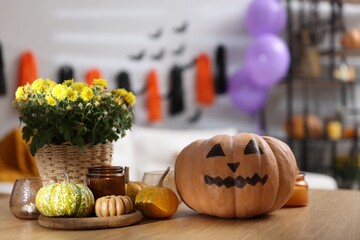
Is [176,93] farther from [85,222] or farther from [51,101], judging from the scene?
[85,222]

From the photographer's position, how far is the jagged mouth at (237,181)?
3.96 ft

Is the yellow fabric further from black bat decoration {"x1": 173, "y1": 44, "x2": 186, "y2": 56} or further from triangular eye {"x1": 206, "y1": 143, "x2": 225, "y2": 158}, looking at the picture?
triangular eye {"x1": 206, "y1": 143, "x2": 225, "y2": 158}

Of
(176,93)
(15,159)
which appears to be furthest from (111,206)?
(176,93)

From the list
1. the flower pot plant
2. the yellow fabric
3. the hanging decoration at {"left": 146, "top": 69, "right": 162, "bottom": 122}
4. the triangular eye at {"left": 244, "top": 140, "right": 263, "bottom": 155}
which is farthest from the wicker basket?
the hanging decoration at {"left": 146, "top": 69, "right": 162, "bottom": 122}

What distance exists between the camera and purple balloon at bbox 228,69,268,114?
4562 millimetres

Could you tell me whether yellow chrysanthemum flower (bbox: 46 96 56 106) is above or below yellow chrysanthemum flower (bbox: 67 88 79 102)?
below

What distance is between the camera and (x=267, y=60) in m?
4.20

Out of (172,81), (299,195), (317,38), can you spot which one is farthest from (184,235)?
(317,38)

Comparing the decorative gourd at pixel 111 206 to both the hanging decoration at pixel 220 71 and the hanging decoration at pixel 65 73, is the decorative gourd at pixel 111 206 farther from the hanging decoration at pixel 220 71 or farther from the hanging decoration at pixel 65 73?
the hanging decoration at pixel 220 71

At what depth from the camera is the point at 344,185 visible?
466cm

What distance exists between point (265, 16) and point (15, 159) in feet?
7.26

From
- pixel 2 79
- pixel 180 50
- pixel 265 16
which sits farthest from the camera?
pixel 180 50

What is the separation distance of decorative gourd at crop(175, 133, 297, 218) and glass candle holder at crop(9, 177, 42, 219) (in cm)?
33

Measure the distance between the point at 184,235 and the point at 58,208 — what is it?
27cm
